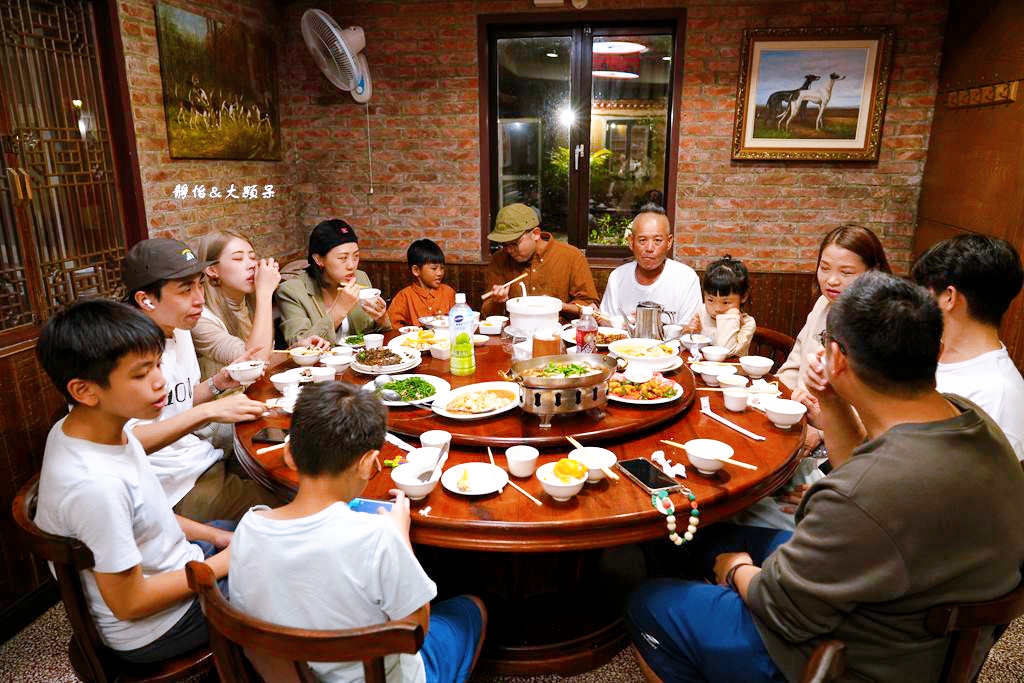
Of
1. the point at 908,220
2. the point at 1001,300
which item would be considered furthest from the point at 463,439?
the point at 908,220

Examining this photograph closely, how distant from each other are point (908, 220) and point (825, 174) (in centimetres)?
72

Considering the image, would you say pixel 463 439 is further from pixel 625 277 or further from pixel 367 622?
pixel 625 277

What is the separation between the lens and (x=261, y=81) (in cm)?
490

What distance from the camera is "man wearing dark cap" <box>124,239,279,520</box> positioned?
7.47 feet

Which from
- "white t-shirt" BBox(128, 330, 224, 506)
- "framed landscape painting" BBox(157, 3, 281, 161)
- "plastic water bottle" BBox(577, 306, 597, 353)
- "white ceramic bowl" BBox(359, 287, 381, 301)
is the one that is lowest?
"white t-shirt" BBox(128, 330, 224, 506)

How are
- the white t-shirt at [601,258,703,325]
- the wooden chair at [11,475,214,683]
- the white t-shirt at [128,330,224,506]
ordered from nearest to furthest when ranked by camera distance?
the wooden chair at [11,475,214,683] < the white t-shirt at [128,330,224,506] < the white t-shirt at [601,258,703,325]

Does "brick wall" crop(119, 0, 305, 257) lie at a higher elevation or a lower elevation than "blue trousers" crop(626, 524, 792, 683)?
higher

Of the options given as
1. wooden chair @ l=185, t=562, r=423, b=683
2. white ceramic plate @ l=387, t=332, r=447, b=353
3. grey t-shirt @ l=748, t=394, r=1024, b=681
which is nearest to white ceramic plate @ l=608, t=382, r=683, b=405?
grey t-shirt @ l=748, t=394, r=1024, b=681

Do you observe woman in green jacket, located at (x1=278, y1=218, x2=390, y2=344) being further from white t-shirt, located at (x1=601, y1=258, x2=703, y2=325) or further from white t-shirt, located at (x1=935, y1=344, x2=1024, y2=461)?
white t-shirt, located at (x1=935, y1=344, x2=1024, y2=461)

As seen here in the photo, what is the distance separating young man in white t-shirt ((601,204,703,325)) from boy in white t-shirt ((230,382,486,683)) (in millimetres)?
2535

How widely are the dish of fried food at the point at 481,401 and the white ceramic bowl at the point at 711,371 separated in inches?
36.3

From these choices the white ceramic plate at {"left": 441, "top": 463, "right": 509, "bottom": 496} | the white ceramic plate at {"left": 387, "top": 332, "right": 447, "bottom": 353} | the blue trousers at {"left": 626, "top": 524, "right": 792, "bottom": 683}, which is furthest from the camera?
the white ceramic plate at {"left": 387, "top": 332, "right": 447, "bottom": 353}

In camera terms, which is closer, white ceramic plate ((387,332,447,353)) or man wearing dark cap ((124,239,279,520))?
man wearing dark cap ((124,239,279,520))

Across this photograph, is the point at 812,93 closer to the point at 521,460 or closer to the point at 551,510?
the point at 521,460
